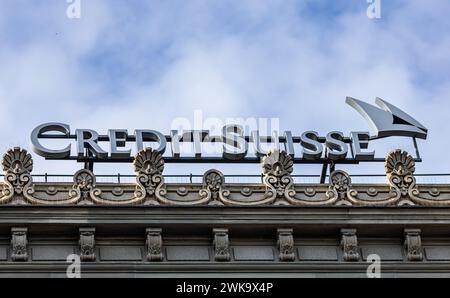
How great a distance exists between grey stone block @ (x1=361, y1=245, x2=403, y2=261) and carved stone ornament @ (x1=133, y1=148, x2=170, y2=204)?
5.75m

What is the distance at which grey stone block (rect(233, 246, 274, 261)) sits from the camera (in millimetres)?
44062

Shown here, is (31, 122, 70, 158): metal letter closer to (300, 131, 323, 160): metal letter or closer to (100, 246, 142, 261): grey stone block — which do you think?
(100, 246, 142, 261): grey stone block

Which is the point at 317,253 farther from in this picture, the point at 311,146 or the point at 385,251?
the point at 311,146

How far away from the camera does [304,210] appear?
146ft

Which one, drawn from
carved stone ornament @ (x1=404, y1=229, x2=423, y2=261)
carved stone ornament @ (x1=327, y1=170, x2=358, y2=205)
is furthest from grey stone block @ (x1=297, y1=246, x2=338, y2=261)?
carved stone ornament @ (x1=404, y1=229, x2=423, y2=261)

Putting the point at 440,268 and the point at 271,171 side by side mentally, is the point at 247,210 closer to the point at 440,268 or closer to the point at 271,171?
the point at 271,171

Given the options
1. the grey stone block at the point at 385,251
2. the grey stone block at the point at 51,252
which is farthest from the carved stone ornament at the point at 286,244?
the grey stone block at the point at 51,252

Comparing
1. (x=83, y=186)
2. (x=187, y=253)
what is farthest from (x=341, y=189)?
(x=83, y=186)

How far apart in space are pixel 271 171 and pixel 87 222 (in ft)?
18.8

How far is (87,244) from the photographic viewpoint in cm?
4341

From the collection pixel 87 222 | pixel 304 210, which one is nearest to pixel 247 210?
pixel 304 210

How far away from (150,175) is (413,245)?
7.69 m

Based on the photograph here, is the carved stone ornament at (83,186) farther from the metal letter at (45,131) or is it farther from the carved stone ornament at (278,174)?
the carved stone ornament at (278,174)

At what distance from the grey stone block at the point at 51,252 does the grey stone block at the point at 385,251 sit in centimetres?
824
